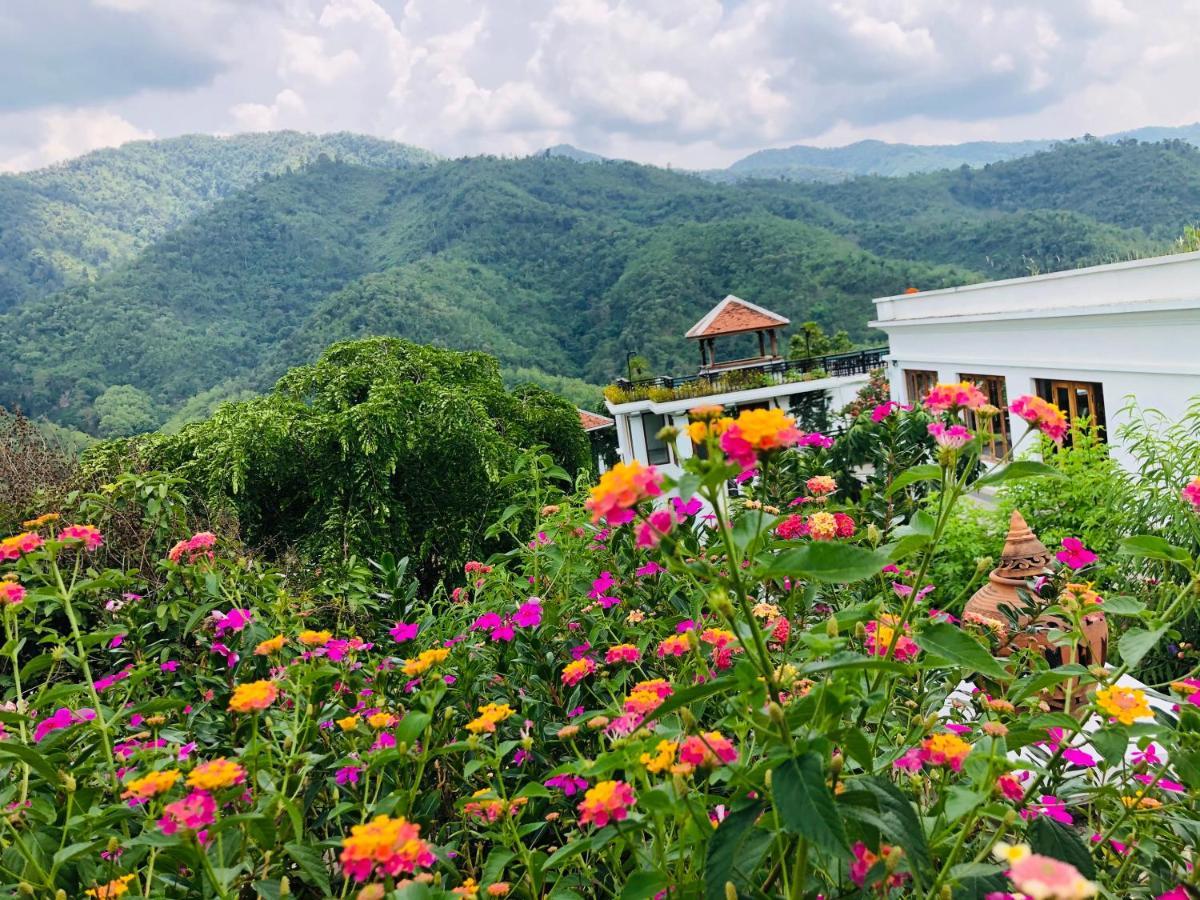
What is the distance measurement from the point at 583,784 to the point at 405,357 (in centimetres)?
920

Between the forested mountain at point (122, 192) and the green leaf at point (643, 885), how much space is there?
68.7 m

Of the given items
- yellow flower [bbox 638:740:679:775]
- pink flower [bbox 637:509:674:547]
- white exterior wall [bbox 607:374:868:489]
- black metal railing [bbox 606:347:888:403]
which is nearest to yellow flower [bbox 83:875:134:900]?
yellow flower [bbox 638:740:679:775]

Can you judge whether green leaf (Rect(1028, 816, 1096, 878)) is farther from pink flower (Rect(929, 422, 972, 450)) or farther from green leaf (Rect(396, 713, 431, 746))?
green leaf (Rect(396, 713, 431, 746))

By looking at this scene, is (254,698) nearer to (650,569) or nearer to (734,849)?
(734,849)

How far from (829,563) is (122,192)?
100494 mm

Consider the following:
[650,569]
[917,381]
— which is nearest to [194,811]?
[650,569]

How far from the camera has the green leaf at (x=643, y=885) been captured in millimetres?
736

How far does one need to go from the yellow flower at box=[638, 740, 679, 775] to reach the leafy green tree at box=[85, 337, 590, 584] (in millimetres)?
6238

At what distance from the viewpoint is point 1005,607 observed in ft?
→ 4.74

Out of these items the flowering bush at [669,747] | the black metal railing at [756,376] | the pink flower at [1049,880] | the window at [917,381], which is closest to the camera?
the pink flower at [1049,880]

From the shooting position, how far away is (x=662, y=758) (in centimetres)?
78

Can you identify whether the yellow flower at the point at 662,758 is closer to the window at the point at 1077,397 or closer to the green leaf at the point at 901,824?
the green leaf at the point at 901,824

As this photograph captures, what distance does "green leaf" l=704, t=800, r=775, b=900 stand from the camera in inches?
26.2

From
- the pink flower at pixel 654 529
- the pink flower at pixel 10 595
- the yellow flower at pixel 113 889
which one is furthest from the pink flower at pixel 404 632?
the pink flower at pixel 654 529
